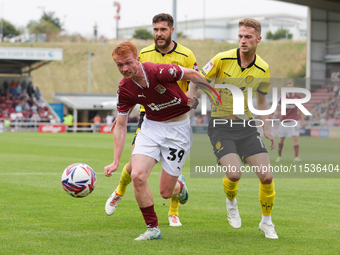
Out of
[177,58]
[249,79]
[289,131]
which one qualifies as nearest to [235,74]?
[249,79]

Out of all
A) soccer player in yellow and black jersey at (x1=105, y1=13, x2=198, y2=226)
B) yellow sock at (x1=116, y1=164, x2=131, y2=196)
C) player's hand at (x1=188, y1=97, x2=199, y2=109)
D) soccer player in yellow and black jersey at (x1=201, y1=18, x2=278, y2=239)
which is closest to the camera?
player's hand at (x1=188, y1=97, x2=199, y2=109)

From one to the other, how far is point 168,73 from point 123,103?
0.66 m

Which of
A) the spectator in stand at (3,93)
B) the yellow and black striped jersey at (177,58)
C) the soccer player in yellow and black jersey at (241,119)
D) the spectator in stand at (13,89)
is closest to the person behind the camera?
the soccer player in yellow and black jersey at (241,119)

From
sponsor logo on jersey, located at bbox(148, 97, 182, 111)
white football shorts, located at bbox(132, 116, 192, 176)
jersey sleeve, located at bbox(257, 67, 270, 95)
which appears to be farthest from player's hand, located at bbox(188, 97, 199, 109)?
jersey sleeve, located at bbox(257, 67, 270, 95)

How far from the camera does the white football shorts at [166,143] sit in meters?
5.53

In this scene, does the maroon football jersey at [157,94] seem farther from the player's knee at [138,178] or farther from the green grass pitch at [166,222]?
the green grass pitch at [166,222]

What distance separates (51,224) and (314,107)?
33.8m

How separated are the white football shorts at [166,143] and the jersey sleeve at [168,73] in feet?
1.90

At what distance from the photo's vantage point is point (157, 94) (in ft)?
17.6

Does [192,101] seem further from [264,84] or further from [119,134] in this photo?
[264,84]

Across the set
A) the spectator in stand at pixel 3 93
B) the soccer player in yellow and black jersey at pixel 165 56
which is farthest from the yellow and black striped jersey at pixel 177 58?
the spectator in stand at pixel 3 93

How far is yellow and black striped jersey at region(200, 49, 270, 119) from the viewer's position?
5871 millimetres

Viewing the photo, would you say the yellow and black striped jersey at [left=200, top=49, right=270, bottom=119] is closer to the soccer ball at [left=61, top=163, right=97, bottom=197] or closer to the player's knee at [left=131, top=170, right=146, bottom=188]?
the player's knee at [left=131, top=170, right=146, bottom=188]

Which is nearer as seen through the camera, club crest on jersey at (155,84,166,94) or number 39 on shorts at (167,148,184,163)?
club crest on jersey at (155,84,166,94)
